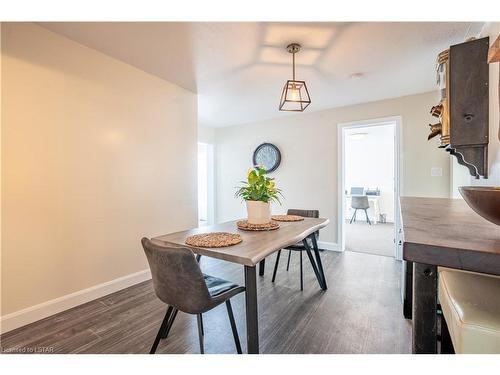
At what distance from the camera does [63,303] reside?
2057 millimetres

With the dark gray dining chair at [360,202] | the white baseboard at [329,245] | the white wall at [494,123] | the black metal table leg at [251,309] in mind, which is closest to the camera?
the black metal table leg at [251,309]

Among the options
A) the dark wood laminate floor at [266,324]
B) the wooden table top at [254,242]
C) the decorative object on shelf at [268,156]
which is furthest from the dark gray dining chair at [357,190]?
the wooden table top at [254,242]

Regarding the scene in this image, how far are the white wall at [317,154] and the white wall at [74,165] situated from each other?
2.12 m

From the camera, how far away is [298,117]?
425 cm

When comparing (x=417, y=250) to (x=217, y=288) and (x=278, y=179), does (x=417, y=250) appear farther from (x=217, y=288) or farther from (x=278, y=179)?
(x=278, y=179)

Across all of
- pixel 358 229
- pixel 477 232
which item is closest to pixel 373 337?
pixel 477 232

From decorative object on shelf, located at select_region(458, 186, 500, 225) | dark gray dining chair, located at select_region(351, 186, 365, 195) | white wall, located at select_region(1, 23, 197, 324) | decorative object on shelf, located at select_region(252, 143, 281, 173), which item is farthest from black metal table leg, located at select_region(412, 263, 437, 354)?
dark gray dining chair, located at select_region(351, 186, 365, 195)

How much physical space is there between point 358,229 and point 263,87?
13.6ft

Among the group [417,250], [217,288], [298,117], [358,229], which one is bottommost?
[358,229]

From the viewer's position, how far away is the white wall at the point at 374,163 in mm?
6551

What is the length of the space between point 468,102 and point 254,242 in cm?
150

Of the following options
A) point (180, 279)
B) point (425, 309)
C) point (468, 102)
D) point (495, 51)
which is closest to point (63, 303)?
point (180, 279)

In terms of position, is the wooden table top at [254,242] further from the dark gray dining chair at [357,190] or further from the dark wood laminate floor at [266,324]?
the dark gray dining chair at [357,190]

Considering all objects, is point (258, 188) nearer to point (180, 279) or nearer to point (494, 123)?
point (180, 279)
